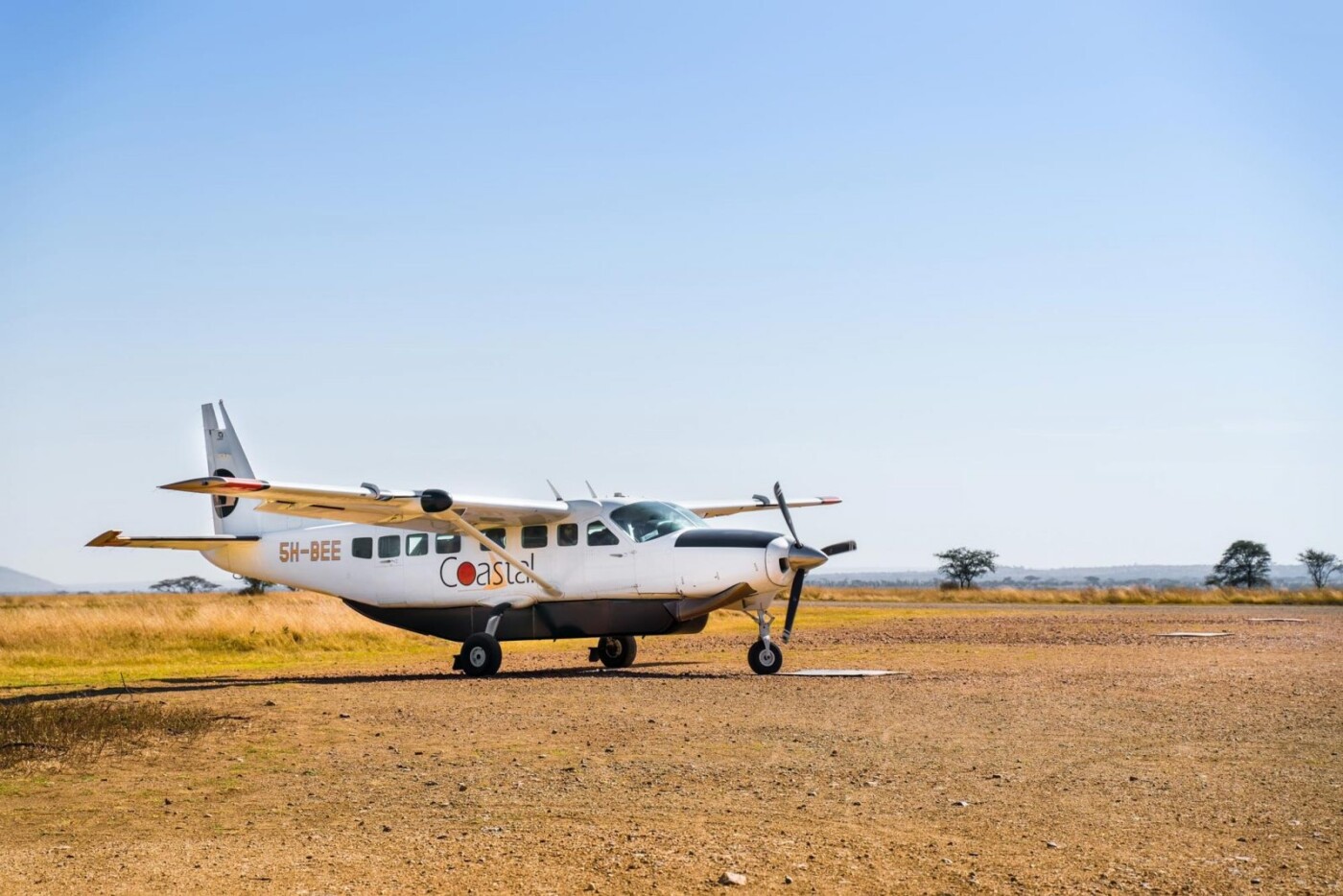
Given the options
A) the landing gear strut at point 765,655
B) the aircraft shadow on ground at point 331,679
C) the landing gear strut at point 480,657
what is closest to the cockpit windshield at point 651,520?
the landing gear strut at point 765,655

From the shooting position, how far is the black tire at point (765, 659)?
19422 mm

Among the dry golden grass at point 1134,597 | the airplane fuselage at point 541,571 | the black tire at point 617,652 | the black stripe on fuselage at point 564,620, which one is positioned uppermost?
the airplane fuselage at point 541,571

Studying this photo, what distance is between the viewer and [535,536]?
21.2 meters

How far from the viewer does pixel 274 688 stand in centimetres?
1725

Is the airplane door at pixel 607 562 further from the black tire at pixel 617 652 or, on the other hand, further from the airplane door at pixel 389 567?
the airplane door at pixel 389 567

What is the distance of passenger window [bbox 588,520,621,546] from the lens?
20.6 metres

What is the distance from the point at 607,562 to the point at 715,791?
38.1 ft

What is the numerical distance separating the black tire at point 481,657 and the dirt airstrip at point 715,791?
10.5 feet

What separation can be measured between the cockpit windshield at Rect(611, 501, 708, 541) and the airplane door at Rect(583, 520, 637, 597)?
0.23m

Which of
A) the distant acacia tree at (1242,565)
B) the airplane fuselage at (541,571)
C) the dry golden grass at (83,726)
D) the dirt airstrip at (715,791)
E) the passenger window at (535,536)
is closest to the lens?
the dirt airstrip at (715,791)

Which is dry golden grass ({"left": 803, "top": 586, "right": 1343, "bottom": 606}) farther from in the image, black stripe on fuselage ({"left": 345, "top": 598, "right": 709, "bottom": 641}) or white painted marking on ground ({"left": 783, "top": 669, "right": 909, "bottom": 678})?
black stripe on fuselage ({"left": 345, "top": 598, "right": 709, "bottom": 641})

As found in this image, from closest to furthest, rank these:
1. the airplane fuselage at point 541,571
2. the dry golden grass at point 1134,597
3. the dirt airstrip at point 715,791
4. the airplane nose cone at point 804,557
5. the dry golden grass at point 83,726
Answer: the dirt airstrip at point 715,791 < the dry golden grass at point 83,726 < the airplane nose cone at point 804,557 < the airplane fuselage at point 541,571 < the dry golden grass at point 1134,597

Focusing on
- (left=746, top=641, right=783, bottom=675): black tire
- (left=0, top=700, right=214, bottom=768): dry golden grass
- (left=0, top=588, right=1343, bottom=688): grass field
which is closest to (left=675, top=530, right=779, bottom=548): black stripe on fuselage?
(left=746, top=641, right=783, bottom=675): black tire

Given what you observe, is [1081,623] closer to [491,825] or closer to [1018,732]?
[1018,732]
